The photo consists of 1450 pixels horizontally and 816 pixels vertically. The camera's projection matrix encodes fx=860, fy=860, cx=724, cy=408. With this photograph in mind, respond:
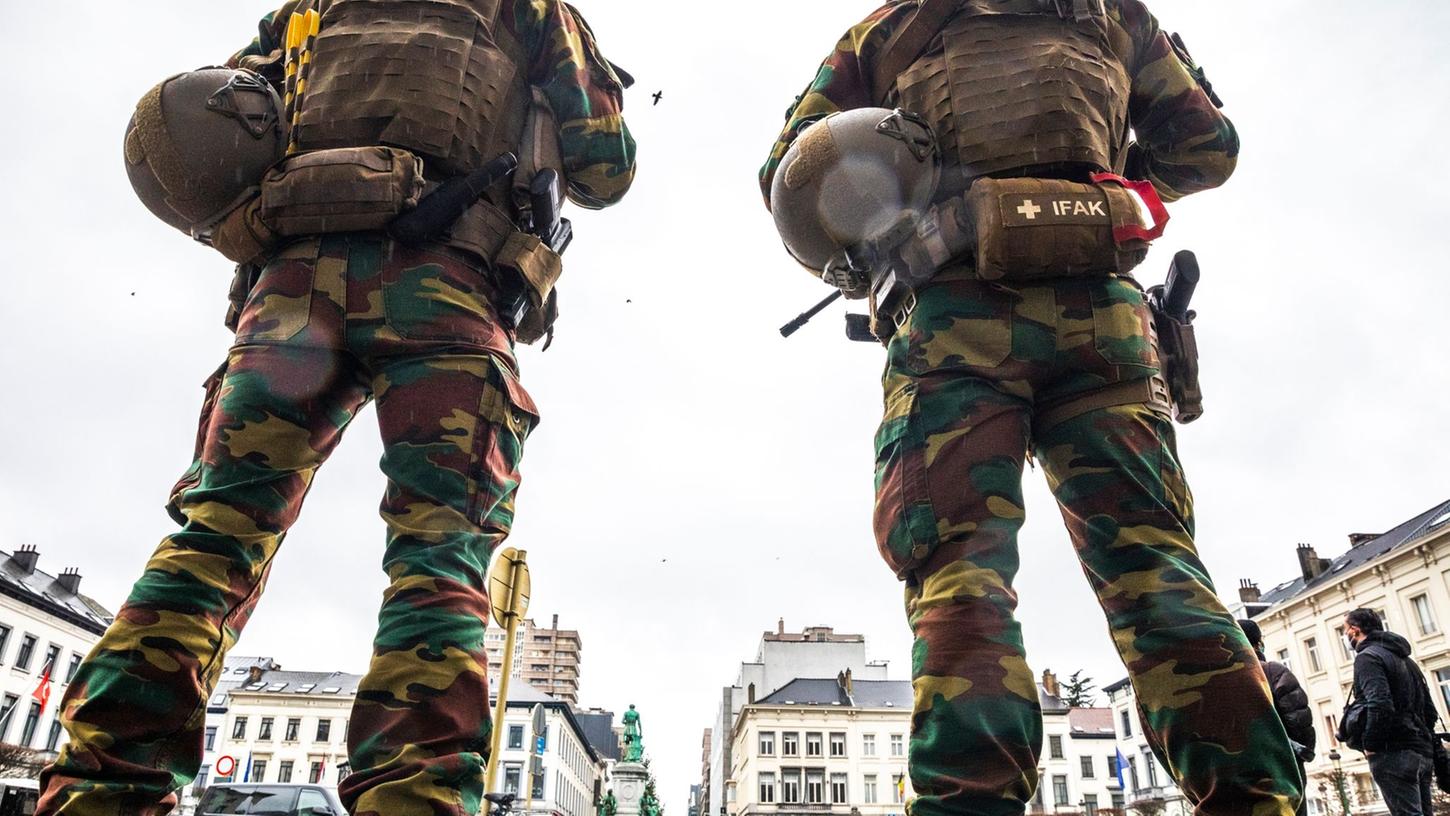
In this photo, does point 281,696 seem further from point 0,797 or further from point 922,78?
point 922,78

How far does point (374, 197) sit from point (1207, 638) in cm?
199

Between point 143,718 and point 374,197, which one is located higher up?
point 374,197

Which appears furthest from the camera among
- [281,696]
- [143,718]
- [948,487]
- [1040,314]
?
[281,696]

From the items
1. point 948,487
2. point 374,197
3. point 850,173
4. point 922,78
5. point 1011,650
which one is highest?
point 922,78

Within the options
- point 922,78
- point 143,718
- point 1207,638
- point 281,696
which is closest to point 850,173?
point 922,78

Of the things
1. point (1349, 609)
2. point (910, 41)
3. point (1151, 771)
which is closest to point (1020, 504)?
point (910, 41)

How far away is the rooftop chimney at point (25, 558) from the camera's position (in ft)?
113

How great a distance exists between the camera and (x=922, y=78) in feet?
7.77

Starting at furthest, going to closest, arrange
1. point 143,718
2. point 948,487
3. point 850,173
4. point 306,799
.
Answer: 1. point 306,799
2. point 850,173
3. point 948,487
4. point 143,718

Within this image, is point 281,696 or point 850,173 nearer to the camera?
point 850,173

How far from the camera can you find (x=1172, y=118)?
8.17 feet

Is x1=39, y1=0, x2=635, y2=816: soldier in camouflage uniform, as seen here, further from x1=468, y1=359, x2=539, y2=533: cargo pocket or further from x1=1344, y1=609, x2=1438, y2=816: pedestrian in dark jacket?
x1=1344, y1=609, x2=1438, y2=816: pedestrian in dark jacket

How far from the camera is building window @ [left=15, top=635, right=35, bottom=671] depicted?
3181cm

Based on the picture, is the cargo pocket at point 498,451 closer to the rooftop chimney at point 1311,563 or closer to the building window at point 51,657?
the building window at point 51,657
